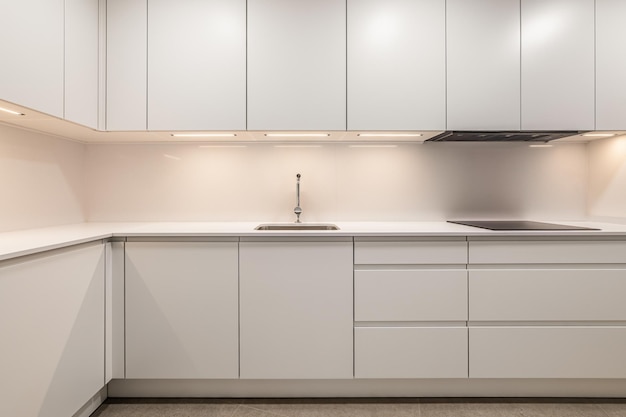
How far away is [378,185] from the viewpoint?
2.42 metres

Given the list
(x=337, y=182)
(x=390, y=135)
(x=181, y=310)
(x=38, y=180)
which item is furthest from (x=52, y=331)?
(x=390, y=135)

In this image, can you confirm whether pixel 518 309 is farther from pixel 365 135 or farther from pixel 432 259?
pixel 365 135

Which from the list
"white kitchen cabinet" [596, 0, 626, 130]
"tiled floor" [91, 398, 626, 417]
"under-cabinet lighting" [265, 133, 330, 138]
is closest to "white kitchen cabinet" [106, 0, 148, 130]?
"under-cabinet lighting" [265, 133, 330, 138]

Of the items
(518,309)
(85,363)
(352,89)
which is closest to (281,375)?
(85,363)

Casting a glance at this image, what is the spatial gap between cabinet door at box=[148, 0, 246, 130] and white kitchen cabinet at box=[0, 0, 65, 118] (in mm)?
459

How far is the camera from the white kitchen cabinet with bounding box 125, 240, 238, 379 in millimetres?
1799

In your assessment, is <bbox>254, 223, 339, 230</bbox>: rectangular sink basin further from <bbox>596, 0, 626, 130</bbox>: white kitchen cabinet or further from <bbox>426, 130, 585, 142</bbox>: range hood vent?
<bbox>596, 0, 626, 130</bbox>: white kitchen cabinet

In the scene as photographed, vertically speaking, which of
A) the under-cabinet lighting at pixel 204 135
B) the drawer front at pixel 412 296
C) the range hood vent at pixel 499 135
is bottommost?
the drawer front at pixel 412 296

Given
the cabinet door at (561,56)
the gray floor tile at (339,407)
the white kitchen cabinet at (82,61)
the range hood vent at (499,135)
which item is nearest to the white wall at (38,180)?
the white kitchen cabinet at (82,61)

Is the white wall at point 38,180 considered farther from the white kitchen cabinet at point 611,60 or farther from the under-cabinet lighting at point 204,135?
the white kitchen cabinet at point 611,60

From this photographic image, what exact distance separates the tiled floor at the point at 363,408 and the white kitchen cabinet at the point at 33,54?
61.5 inches

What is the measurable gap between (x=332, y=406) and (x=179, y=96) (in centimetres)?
193

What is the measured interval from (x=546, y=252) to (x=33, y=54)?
2615mm

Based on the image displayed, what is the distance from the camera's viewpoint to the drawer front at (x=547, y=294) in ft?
5.89
